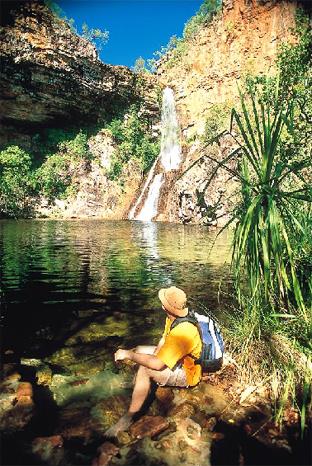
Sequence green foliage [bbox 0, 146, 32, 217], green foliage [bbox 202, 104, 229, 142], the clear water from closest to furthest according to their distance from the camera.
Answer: green foliage [bbox 202, 104, 229, 142]
green foliage [bbox 0, 146, 32, 217]
the clear water

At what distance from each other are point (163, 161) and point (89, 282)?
30.6 metres

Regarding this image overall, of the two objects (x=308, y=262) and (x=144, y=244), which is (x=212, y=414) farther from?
(x=144, y=244)

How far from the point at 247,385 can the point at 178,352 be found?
1.01 meters

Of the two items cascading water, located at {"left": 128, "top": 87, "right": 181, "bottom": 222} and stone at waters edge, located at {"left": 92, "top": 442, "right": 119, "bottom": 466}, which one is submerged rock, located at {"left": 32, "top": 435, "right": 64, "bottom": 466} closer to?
stone at waters edge, located at {"left": 92, "top": 442, "right": 119, "bottom": 466}

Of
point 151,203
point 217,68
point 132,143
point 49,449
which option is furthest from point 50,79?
point 49,449

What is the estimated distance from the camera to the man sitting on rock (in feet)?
12.4

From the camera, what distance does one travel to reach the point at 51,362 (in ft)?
16.3

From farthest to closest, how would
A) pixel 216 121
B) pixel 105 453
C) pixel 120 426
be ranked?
pixel 216 121 < pixel 120 426 < pixel 105 453

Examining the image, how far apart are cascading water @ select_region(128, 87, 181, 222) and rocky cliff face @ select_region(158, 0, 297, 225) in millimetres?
984

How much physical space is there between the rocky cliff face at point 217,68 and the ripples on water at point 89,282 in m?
14.6

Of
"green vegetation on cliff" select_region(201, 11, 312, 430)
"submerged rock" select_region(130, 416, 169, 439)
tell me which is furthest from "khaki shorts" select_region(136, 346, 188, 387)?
"green vegetation on cliff" select_region(201, 11, 312, 430)

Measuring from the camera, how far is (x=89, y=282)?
9664mm

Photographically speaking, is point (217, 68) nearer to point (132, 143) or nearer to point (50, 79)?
point (132, 143)

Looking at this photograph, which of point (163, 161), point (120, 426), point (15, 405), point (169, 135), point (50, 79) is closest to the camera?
point (120, 426)
